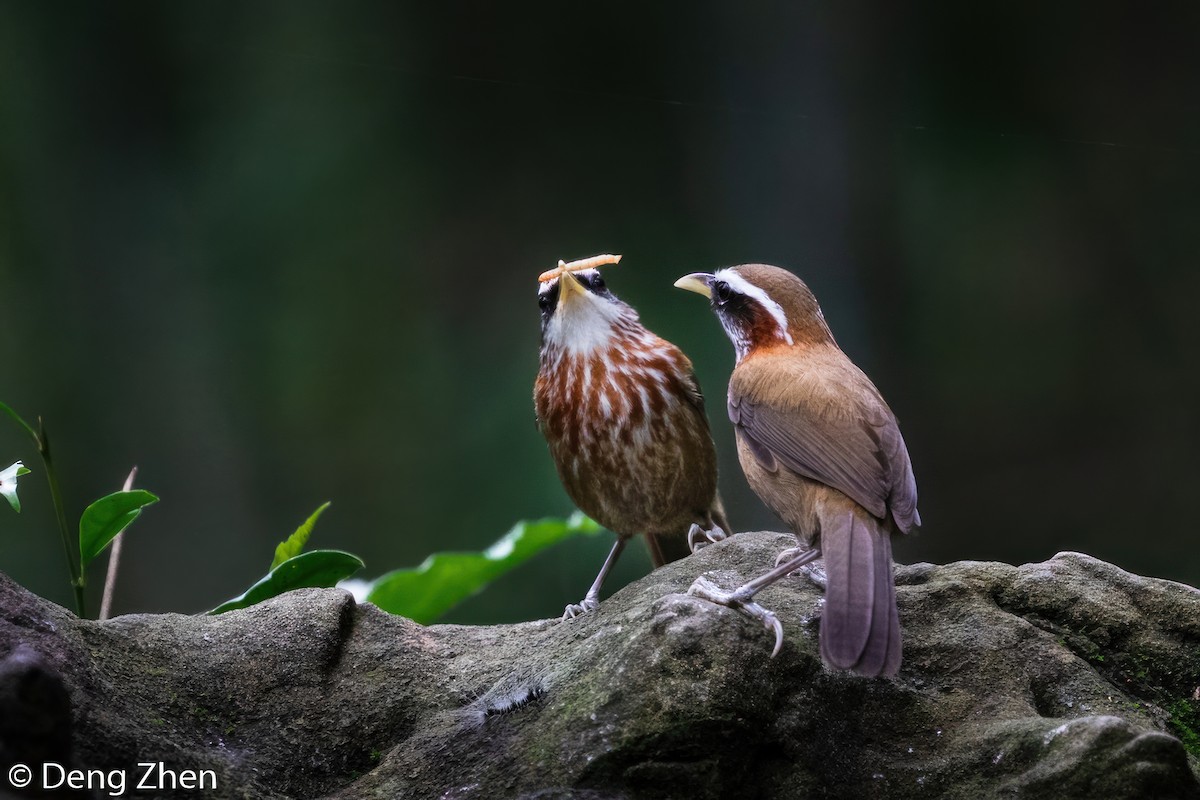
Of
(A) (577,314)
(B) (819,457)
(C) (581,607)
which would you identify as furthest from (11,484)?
(B) (819,457)

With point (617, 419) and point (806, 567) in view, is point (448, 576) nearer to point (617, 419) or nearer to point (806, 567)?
point (617, 419)

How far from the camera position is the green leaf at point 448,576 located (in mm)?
3689

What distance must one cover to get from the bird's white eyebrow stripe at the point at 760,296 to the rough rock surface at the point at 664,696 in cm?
69

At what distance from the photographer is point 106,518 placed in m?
3.11

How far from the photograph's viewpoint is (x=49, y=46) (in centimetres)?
641

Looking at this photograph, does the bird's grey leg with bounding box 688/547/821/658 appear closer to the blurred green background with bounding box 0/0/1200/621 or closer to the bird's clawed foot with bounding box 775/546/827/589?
the bird's clawed foot with bounding box 775/546/827/589

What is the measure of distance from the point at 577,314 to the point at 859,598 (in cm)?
159

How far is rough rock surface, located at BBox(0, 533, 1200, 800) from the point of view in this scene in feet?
7.20

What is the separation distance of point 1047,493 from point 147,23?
574 centimetres

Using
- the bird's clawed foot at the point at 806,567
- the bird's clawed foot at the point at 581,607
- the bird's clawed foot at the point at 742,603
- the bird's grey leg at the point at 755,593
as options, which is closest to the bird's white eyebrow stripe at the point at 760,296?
the bird's clawed foot at the point at 806,567

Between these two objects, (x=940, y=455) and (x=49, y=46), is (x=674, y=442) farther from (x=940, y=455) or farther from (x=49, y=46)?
(x=49, y=46)

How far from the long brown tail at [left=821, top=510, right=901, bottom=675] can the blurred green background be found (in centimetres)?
259

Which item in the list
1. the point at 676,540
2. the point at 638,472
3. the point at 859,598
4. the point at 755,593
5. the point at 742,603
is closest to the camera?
the point at 859,598

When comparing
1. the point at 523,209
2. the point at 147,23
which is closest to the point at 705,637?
the point at 523,209
